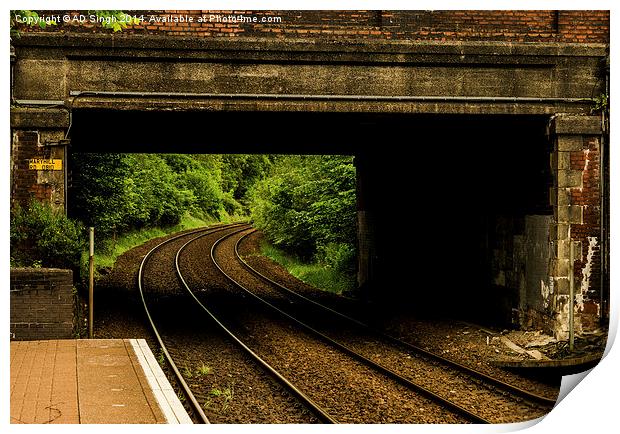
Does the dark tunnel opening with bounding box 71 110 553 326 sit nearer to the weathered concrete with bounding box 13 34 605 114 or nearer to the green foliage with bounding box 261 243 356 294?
the weathered concrete with bounding box 13 34 605 114

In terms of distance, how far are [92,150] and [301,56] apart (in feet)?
32.1

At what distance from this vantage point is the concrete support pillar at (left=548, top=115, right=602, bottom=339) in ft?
42.3

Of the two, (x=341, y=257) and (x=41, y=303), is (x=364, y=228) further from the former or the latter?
(x=41, y=303)

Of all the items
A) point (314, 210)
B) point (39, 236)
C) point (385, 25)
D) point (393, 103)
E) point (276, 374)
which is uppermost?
point (385, 25)

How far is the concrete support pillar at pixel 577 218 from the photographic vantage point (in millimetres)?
12883

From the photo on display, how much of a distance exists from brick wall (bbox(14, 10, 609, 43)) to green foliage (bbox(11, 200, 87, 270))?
303 centimetres

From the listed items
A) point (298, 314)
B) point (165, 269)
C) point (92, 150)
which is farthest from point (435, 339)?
point (165, 269)

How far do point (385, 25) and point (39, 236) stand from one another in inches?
260

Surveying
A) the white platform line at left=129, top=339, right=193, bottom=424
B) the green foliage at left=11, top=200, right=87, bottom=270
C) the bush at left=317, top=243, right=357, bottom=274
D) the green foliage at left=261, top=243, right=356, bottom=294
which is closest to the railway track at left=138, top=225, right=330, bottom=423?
the white platform line at left=129, top=339, right=193, bottom=424

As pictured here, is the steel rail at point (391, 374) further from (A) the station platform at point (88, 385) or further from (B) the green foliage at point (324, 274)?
(B) the green foliage at point (324, 274)

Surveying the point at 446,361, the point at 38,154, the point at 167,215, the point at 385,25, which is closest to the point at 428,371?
the point at 446,361

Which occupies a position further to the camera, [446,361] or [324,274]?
[324,274]

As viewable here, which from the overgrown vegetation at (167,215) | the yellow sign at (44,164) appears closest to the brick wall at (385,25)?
the yellow sign at (44,164)

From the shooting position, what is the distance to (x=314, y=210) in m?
27.1
